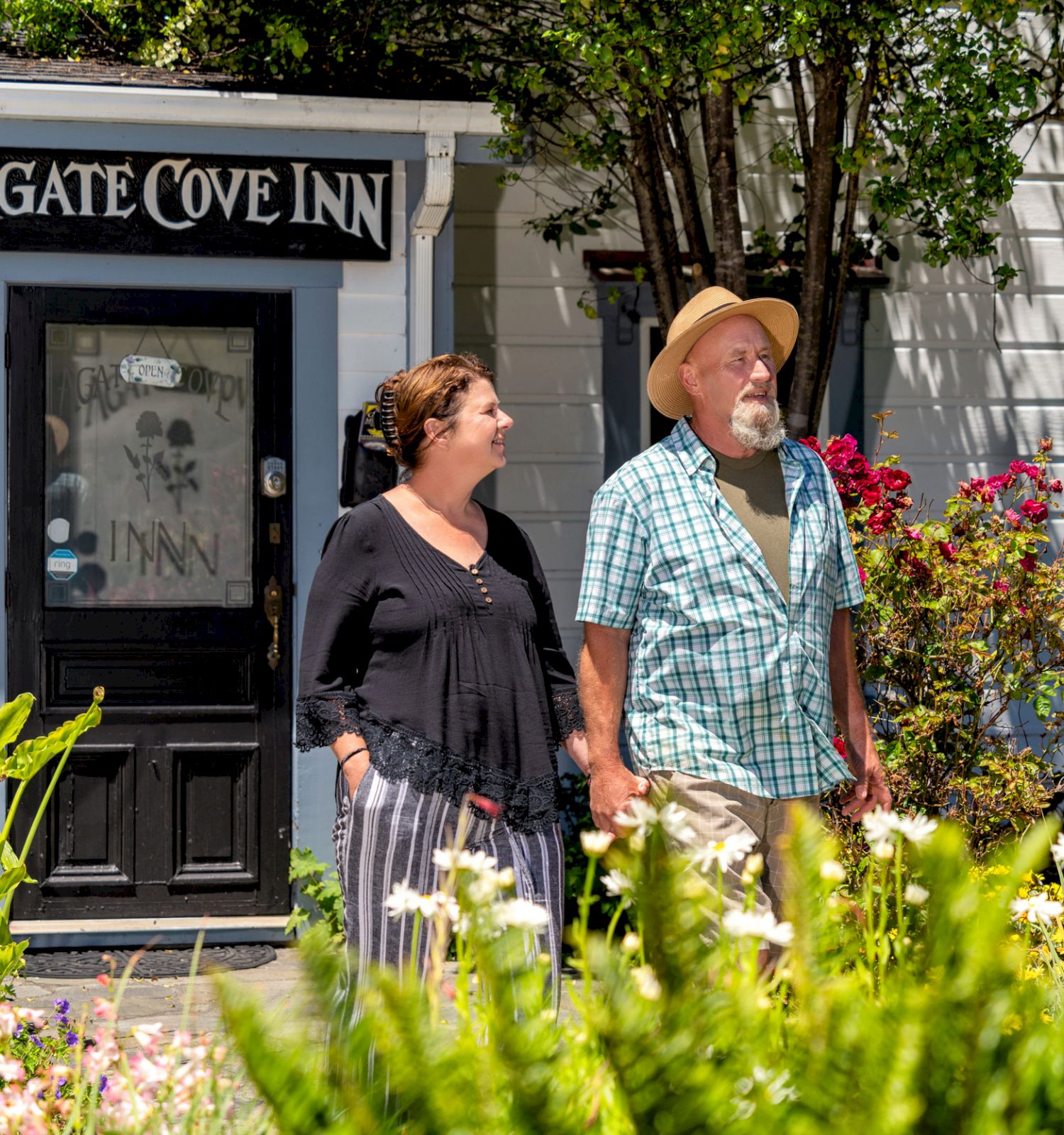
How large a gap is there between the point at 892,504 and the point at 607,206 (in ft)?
8.17

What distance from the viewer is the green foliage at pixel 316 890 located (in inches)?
217

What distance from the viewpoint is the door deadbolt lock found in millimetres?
5836

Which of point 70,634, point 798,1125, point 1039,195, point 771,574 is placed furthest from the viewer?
point 1039,195

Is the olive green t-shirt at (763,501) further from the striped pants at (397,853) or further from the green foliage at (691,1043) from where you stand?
the green foliage at (691,1043)

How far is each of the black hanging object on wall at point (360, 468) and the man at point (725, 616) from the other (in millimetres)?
2242

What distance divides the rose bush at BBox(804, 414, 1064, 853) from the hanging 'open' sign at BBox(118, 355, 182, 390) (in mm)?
2619

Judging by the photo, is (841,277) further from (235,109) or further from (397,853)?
(397,853)

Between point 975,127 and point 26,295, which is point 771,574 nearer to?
point 975,127

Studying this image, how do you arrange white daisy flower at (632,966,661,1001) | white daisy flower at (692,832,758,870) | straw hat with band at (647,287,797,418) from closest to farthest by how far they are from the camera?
white daisy flower at (632,966,661,1001) < white daisy flower at (692,832,758,870) < straw hat with band at (647,287,797,418)

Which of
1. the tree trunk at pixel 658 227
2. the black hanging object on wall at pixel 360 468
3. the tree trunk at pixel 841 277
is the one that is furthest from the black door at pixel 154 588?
the tree trunk at pixel 841 277

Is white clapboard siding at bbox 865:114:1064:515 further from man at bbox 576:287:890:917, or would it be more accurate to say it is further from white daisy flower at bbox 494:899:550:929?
white daisy flower at bbox 494:899:550:929

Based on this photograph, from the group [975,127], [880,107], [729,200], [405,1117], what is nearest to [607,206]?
[729,200]

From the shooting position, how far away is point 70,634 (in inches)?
227

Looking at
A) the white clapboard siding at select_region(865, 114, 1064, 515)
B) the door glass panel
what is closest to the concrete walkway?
the door glass panel
